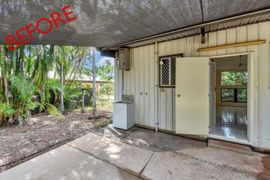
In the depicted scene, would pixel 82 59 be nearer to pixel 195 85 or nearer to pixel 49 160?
pixel 49 160

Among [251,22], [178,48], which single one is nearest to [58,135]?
[178,48]

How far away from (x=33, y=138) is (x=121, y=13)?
3698 millimetres

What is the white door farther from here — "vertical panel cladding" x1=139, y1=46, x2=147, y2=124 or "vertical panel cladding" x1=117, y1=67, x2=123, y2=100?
"vertical panel cladding" x1=117, y1=67, x2=123, y2=100

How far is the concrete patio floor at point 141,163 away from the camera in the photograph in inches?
75.5

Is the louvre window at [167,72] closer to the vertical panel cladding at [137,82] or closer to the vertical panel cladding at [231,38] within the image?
the vertical panel cladding at [137,82]

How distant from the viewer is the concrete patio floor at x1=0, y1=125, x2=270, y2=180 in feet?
6.29

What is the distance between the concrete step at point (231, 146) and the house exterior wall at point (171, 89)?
25cm

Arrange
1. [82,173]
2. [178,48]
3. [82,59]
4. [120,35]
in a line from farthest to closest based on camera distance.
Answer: [82,59] → [178,48] → [120,35] → [82,173]

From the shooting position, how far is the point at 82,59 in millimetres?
6535

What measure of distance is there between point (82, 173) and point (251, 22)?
416cm

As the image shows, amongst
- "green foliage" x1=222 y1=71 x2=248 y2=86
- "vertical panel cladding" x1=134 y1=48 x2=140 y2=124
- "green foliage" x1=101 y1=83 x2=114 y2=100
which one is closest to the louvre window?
"vertical panel cladding" x1=134 y1=48 x2=140 y2=124

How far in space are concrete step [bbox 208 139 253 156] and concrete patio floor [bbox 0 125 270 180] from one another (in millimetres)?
91

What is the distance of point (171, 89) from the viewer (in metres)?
3.56

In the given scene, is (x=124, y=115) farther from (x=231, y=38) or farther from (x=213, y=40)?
(x=231, y=38)
